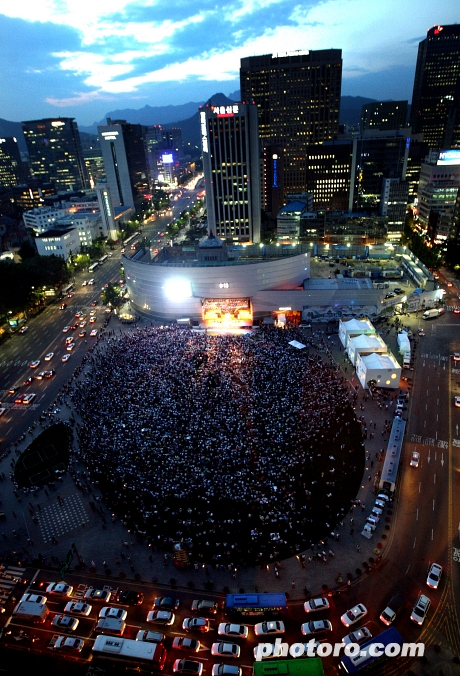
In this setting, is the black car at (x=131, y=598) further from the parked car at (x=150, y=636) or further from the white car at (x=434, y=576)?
the white car at (x=434, y=576)

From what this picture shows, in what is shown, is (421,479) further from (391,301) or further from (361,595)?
(391,301)

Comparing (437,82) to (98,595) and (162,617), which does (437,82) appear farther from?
(98,595)

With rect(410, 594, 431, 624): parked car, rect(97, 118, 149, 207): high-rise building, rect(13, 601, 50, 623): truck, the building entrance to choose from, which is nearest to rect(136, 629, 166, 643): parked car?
rect(13, 601, 50, 623): truck

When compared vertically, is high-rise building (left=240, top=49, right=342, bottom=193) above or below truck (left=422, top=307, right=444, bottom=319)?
above

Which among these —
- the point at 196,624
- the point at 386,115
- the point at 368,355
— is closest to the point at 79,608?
the point at 196,624

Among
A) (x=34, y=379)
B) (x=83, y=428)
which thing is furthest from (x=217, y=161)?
(x=83, y=428)

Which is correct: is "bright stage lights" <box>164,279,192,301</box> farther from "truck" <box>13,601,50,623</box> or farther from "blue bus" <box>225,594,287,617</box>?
"blue bus" <box>225,594,287,617</box>
